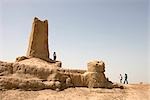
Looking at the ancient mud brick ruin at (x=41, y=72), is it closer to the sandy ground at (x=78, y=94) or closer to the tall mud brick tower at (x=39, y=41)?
the tall mud brick tower at (x=39, y=41)

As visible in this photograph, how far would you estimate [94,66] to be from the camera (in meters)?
27.4

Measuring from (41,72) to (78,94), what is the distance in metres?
3.54

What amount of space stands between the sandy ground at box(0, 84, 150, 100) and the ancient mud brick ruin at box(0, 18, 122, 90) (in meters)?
0.57

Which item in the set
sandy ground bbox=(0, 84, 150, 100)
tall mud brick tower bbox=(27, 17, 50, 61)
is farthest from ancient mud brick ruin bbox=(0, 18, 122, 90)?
sandy ground bbox=(0, 84, 150, 100)

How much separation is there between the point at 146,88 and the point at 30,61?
12028 mm

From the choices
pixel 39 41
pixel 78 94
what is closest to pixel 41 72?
pixel 78 94

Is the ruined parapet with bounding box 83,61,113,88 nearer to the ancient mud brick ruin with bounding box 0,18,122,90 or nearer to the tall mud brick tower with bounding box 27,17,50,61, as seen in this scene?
the ancient mud brick ruin with bounding box 0,18,122,90

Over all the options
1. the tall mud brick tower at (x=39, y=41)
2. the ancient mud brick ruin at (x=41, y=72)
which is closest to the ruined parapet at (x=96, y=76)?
the ancient mud brick ruin at (x=41, y=72)

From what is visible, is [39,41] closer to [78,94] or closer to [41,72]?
[41,72]

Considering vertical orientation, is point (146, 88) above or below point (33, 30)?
below

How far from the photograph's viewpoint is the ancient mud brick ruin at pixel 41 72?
24.1 metres

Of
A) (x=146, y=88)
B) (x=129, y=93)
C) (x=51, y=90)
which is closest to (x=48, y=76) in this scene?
(x=51, y=90)

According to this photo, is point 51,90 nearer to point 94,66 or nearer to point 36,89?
point 36,89

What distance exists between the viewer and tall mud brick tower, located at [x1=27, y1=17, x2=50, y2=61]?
96.5ft
